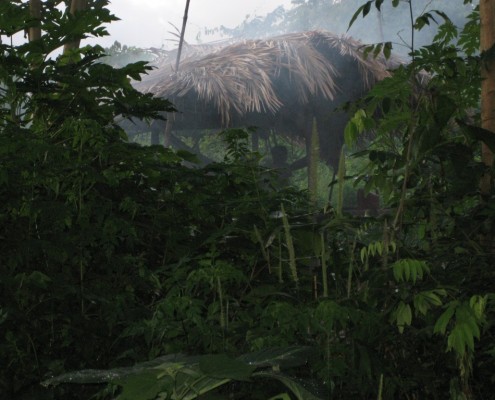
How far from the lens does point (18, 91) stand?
2162 mm

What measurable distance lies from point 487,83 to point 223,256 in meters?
0.92

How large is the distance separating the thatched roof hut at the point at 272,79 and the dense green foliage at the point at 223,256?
265 inches

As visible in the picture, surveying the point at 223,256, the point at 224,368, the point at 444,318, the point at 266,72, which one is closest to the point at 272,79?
the point at 266,72

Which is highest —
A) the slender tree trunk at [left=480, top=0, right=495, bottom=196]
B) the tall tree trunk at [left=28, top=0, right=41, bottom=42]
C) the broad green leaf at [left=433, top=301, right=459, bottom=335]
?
the tall tree trunk at [left=28, top=0, right=41, bottom=42]

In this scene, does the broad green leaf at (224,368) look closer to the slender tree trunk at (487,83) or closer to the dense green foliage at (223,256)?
the dense green foliage at (223,256)

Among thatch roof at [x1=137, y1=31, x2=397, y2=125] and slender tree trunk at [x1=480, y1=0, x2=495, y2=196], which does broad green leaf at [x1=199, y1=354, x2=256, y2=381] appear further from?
thatch roof at [x1=137, y1=31, x2=397, y2=125]

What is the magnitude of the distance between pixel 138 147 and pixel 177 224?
0.80 feet

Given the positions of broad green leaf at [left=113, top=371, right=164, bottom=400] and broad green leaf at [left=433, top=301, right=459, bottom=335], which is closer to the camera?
broad green leaf at [left=113, top=371, right=164, bottom=400]

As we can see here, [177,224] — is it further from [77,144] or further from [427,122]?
[427,122]

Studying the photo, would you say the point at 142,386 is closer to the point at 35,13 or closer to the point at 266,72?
the point at 35,13

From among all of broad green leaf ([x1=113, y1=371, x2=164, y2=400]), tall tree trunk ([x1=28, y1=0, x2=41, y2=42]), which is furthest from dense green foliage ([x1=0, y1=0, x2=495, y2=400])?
tall tree trunk ([x1=28, y1=0, x2=41, y2=42])

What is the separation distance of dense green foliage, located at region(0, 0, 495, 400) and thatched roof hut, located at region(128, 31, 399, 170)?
6.73 meters

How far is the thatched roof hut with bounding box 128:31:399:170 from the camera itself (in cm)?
932

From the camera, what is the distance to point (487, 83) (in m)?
2.29
